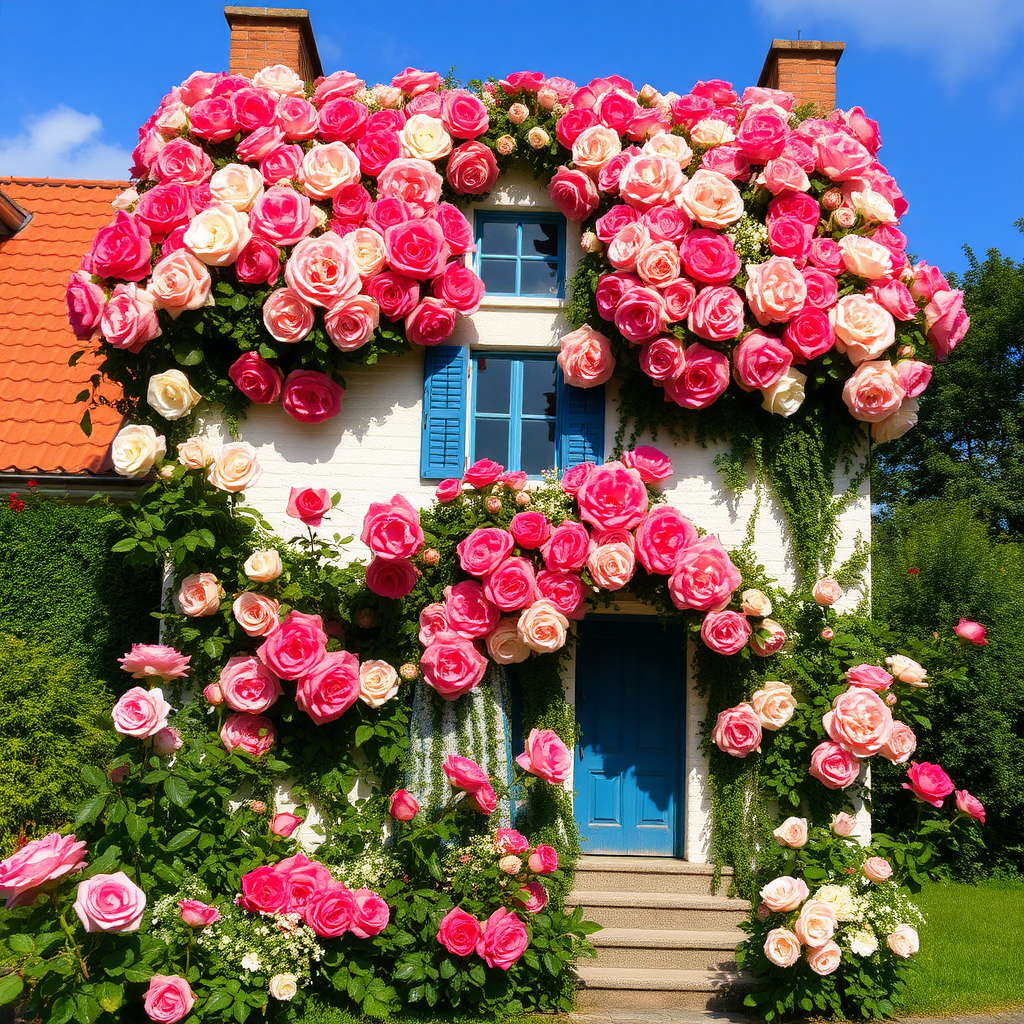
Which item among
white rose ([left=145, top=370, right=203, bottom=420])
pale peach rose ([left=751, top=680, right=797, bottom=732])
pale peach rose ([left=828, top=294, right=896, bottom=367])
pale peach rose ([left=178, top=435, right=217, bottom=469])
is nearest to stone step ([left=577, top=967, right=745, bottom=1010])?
pale peach rose ([left=751, top=680, right=797, bottom=732])

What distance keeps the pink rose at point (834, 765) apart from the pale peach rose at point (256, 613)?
4196mm

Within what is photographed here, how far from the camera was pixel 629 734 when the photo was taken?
7.89m

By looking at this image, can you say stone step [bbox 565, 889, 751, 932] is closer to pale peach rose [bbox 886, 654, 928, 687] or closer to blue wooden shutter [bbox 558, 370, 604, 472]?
pale peach rose [bbox 886, 654, 928, 687]

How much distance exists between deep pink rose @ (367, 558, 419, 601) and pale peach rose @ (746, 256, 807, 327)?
3.42 m

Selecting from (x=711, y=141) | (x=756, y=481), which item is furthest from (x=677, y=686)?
(x=711, y=141)

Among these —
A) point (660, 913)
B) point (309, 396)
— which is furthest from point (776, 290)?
point (660, 913)

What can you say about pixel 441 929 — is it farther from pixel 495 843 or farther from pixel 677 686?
pixel 677 686

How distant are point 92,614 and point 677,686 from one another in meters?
5.42

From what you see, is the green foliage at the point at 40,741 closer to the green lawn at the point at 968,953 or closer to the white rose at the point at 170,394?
the white rose at the point at 170,394

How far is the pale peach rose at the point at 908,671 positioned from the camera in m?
6.89

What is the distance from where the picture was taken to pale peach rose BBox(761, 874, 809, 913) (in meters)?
6.10

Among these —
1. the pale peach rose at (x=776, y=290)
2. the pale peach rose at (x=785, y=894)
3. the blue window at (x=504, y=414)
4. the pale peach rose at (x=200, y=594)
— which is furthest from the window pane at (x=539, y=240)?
the pale peach rose at (x=785, y=894)

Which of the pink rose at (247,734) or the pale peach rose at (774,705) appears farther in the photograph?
the pale peach rose at (774,705)

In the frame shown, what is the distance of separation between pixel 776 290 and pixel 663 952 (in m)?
5.10
